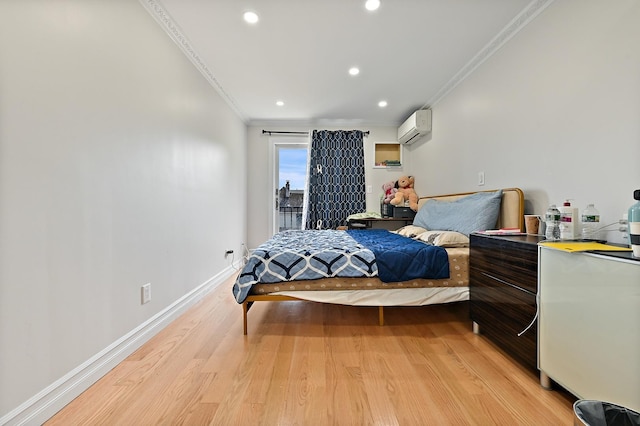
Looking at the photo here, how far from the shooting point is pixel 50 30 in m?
→ 1.18

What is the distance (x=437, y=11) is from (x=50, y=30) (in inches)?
90.7

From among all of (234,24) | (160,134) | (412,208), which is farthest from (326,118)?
(160,134)

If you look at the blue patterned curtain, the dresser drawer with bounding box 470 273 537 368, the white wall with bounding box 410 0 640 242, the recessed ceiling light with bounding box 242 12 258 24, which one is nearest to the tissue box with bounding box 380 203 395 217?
the blue patterned curtain

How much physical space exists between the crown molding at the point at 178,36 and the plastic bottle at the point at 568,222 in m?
2.94

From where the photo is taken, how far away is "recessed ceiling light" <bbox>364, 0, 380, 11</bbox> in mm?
1803

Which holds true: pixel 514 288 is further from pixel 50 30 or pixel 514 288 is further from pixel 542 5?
pixel 50 30

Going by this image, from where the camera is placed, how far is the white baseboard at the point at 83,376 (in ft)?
3.50

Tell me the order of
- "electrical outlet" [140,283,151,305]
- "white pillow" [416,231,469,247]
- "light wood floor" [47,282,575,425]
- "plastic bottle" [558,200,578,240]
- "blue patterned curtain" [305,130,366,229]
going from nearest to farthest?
"light wood floor" [47,282,575,425], "plastic bottle" [558,200,578,240], "electrical outlet" [140,283,151,305], "white pillow" [416,231,469,247], "blue patterned curtain" [305,130,366,229]

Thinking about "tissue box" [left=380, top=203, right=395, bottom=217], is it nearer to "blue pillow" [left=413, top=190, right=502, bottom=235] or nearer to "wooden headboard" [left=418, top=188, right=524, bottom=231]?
"blue pillow" [left=413, top=190, right=502, bottom=235]

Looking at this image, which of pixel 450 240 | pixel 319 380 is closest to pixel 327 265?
pixel 319 380

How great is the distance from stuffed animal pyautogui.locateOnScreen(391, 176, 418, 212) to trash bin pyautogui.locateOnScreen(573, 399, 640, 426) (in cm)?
323

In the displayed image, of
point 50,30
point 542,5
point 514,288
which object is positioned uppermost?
point 542,5

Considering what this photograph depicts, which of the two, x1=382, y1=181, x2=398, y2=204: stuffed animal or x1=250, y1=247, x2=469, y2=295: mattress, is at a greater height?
x1=382, y1=181, x2=398, y2=204: stuffed animal

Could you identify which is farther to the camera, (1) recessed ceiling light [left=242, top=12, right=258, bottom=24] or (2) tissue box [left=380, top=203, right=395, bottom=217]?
(2) tissue box [left=380, top=203, right=395, bottom=217]
